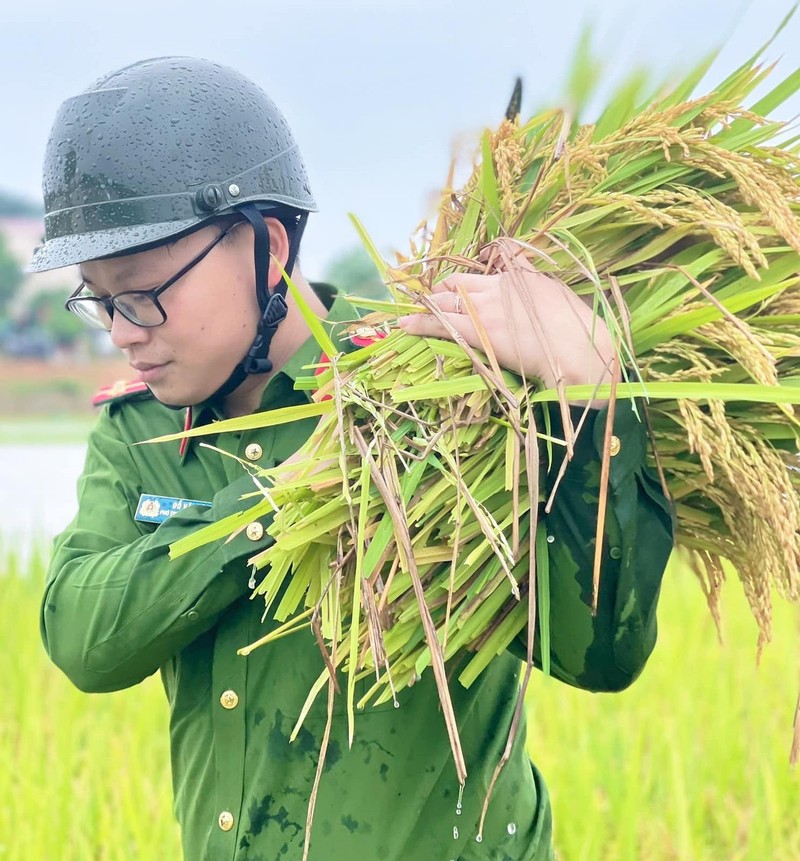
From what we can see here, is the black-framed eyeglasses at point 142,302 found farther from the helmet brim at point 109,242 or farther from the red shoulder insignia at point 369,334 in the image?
the red shoulder insignia at point 369,334

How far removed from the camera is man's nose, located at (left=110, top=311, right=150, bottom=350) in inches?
65.5

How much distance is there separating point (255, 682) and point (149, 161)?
2.82ft

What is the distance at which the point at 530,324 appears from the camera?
4.24 feet

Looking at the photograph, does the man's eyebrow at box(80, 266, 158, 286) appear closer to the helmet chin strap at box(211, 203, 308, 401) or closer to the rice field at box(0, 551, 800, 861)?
the helmet chin strap at box(211, 203, 308, 401)

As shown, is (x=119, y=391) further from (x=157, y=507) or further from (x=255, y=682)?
(x=255, y=682)

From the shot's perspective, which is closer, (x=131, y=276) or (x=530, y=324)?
(x=530, y=324)

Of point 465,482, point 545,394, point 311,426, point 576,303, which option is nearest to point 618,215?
point 576,303

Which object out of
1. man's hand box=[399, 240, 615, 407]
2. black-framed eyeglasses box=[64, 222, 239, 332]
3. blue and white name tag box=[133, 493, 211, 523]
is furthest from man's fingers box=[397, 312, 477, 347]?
blue and white name tag box=[133, 493, 211, 523]

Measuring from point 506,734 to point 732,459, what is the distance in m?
0.72

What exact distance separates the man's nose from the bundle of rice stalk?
346 millimetres

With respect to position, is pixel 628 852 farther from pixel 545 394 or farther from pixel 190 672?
pixel 545 394

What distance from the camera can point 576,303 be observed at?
1322 mm

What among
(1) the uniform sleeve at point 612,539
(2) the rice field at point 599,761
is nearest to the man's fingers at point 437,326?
(1) the uniform sleeve at point 612,539

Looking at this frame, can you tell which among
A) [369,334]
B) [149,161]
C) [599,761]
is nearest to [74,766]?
[599,761]
